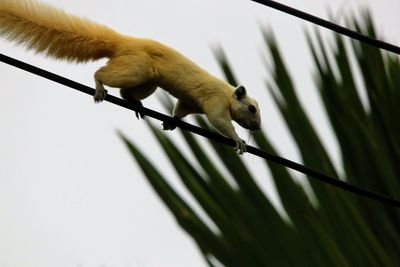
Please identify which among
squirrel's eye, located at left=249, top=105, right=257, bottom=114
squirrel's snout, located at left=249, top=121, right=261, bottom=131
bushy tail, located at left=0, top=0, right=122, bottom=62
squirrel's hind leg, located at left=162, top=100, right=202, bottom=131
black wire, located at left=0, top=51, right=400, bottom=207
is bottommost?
black wire, located at left=0, top=51, right=400, bottom=207

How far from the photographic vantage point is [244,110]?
4.09 meters

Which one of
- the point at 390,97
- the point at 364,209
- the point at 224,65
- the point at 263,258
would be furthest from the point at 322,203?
the point at 224,65

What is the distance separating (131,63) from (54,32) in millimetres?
384

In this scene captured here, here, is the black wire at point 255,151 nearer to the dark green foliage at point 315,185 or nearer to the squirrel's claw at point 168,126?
the dark green foliage at point 315,185

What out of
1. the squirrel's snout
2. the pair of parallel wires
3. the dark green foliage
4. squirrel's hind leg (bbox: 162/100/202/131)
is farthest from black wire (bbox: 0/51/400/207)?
squirrel's hind leg (bbox: 162/100/202/131)

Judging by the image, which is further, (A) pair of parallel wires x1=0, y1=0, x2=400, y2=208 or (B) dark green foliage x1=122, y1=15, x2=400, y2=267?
(B) dark green foliage x1=122, y1=15, x2=400, y2=267

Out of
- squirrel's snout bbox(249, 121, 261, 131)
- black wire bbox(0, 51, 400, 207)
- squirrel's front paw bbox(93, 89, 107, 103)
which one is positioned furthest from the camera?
squirrel's snout bbox(249, 121, 261, 131)

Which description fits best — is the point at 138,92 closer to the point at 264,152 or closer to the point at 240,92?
the point at 240,92

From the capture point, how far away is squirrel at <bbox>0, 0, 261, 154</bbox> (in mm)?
3586

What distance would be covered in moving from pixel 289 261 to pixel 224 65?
3.79 ft

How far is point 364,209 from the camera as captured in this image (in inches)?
130

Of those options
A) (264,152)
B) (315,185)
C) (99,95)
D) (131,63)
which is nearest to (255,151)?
(264,152)

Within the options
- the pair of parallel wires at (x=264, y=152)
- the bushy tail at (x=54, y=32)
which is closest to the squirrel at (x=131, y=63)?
the bushy tail at (x=54, y=32)

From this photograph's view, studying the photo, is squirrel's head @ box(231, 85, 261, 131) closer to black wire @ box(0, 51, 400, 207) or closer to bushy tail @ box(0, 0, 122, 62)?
bushy tail @ box(0, 0, 122, 62)
